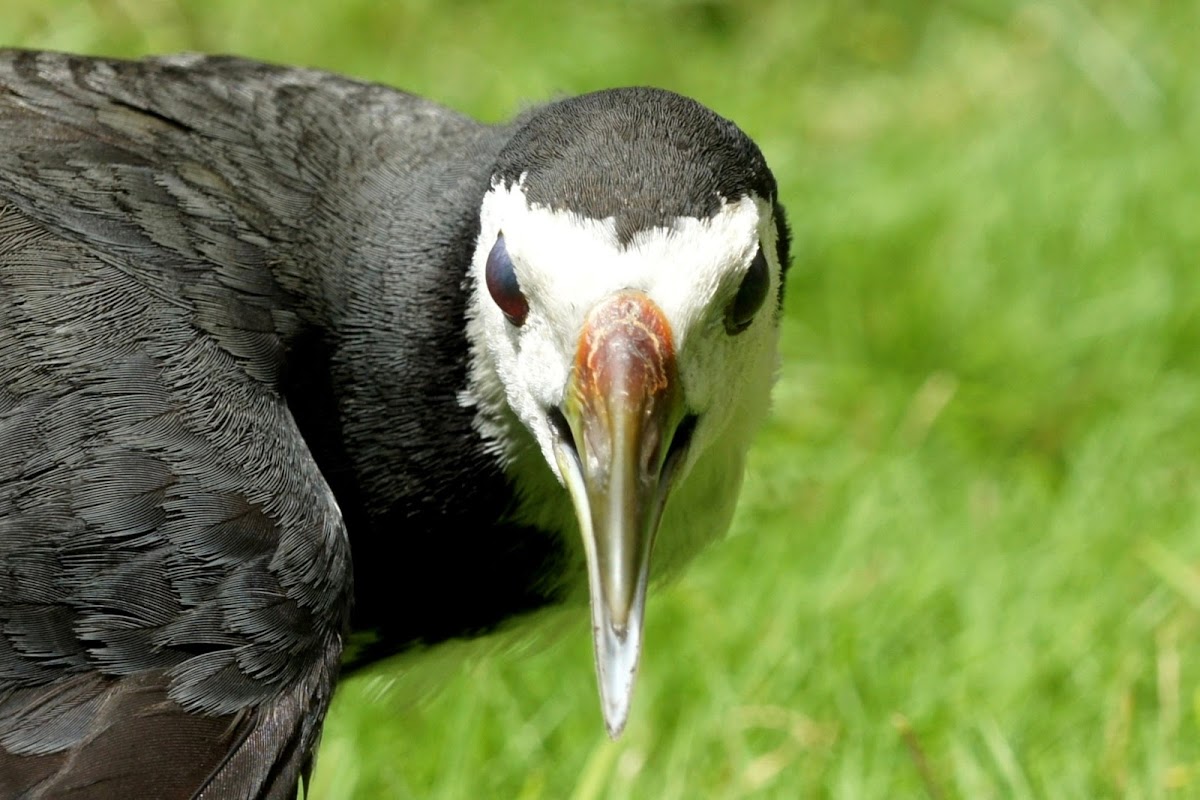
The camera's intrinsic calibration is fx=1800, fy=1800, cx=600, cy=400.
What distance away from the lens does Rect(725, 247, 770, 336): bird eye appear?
2.77 m

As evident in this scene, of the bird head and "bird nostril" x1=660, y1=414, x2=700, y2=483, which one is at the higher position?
the bird head

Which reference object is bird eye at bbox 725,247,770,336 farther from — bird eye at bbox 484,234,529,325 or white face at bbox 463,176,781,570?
bird eye at bbox 484,234,529,325

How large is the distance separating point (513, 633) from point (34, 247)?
117cm

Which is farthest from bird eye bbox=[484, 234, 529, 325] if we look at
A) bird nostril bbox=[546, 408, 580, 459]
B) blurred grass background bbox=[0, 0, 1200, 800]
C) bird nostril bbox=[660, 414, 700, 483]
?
blurred grass background bbox=[0, 0, 1200, 800]

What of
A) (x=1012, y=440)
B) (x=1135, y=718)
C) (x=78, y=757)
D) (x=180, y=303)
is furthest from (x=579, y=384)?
(x=1012, y=440)

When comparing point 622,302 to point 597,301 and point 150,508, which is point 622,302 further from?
point 150,508

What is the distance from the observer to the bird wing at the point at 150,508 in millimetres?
2711

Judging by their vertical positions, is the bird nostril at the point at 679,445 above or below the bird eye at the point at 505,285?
below

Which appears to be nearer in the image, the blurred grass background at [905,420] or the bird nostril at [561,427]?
the bird nostril at [561,427]

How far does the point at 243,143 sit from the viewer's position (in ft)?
10.6

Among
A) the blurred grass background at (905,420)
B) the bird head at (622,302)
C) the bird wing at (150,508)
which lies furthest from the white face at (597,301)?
the blurred grass background at (905,420)

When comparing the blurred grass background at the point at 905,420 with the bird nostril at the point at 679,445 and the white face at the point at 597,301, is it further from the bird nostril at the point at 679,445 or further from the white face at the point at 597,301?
the bird nostril at the point at 679,445

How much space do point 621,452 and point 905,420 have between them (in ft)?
9.07

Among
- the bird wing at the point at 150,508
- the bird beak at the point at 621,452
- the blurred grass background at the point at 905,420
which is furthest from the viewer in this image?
the blurred grass background at the point at 905,420
